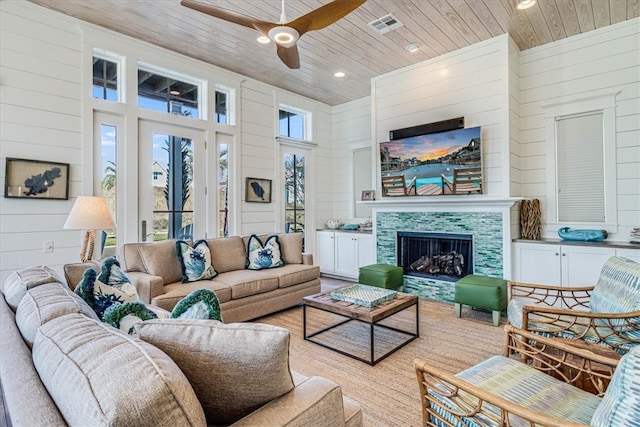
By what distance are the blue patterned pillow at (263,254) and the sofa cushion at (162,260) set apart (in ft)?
2.95

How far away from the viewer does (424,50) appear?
14.3 ft

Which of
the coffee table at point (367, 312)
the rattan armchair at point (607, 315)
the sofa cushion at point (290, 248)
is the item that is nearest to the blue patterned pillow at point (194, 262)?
the sofa cushion at point (290, 248)

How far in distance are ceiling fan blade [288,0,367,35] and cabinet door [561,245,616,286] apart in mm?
3337

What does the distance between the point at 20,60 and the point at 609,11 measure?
19.5 ft

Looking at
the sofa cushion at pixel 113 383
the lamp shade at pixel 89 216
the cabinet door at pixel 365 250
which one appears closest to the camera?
the sofa cushion at pixel 113 383

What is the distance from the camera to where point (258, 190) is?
17.4ft

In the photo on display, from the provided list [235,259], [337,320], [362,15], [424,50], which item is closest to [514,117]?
[424,50]

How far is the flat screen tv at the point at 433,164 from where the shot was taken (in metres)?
4.18

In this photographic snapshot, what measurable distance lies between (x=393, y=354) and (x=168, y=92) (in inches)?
163

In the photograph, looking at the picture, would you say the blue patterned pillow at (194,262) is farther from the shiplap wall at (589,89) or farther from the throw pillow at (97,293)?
the shiplap wall at (589,89)

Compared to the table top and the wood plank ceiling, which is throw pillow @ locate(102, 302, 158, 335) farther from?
the wood plank ceiling

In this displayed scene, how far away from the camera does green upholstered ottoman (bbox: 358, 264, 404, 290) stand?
→ 4328 mm

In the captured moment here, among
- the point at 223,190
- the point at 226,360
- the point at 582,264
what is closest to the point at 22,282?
the point at 226,360

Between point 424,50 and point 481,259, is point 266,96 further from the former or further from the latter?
point 481,259
